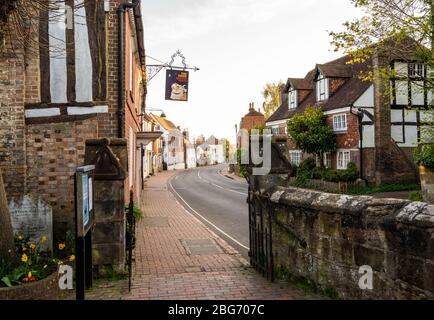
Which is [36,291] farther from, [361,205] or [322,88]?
[322,88]

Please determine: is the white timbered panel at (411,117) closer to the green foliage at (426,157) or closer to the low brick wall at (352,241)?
the green foliage at (426,157)

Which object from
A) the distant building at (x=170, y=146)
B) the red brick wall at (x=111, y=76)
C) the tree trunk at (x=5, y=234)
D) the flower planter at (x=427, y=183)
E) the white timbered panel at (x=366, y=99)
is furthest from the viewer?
the distant building at (x=170, y=146)

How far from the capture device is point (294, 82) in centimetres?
3456

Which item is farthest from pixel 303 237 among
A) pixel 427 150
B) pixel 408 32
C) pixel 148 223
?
pixel 427 150

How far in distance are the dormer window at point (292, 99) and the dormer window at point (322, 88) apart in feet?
12.4

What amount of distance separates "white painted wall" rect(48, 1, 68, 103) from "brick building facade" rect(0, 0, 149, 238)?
0.02 metres

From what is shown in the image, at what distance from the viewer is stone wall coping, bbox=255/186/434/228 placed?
376cm

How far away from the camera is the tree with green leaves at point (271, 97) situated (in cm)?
4981

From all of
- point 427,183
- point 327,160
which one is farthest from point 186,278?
point 327,160

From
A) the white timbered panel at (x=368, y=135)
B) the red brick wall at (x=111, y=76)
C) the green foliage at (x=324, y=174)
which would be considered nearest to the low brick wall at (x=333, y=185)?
the green foliage at (x=324, y=174)

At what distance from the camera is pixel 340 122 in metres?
27.0

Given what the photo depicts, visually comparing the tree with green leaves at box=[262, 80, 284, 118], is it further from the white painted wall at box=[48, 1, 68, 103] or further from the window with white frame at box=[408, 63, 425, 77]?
the white painted wall at box=[48, 1, 68, 103]

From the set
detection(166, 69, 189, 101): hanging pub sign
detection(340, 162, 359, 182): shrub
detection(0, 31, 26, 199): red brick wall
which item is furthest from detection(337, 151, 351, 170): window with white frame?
detection(0, 31, 26, 199): red brick wall
